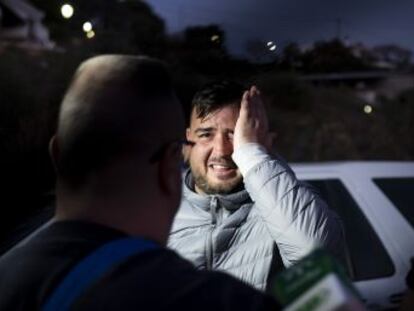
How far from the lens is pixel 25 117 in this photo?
1036 cm

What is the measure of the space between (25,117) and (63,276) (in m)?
9.16

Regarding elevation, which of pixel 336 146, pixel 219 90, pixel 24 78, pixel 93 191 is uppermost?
pixel 93 191

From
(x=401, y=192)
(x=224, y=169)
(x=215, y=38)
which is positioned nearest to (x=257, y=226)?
(x=224, y=169)

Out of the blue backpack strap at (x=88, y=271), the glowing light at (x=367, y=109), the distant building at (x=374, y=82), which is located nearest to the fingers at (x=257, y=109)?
the blue backpack strap at (x=88, y=271)

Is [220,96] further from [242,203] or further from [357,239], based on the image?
[357,239]

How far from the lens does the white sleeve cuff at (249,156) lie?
100.0 inches

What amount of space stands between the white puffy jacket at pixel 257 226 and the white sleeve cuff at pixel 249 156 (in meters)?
0.02

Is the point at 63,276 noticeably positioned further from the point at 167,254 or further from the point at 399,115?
the point at 399,115

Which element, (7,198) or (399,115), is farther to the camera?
(399,115)

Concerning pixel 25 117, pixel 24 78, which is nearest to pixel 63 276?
pixel 25 117

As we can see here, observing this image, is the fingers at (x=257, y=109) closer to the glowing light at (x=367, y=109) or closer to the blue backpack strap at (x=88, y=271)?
the blue backpack strap at (x=88, y=271)

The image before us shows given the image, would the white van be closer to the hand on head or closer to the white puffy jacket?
the white puffy jacket

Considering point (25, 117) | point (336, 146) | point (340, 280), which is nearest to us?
point (340, 280)

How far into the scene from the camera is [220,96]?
10.2 ft
